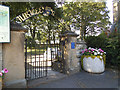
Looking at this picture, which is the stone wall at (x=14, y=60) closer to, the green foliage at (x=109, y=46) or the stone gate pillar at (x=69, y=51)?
the stone gate pillar at (x=69, y=51)

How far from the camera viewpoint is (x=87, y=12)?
8.74 metres

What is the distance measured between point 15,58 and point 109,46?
527cm

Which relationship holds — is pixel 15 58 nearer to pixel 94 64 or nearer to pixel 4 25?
pixel 4 25

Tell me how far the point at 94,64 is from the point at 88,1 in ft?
23.2

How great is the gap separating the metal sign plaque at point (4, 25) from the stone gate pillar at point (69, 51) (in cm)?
247

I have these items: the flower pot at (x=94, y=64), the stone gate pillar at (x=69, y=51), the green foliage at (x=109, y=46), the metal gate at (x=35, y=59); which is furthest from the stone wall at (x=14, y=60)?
the green foliage at (x=109, y=46)

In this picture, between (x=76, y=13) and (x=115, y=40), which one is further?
(x=76, y=13)

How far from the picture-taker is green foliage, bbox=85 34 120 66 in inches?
216

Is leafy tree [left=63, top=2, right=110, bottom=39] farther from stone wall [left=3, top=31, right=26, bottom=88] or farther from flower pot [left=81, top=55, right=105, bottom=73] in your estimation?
stone wall [left=3, top=31, right=26, bottom=88]

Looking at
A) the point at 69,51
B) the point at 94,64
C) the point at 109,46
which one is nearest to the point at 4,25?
the point at 69,51

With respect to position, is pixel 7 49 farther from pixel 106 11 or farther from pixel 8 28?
pixel 106 11

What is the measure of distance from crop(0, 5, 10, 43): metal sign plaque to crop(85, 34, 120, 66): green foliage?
525cm

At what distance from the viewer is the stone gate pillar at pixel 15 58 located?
9.12 ft

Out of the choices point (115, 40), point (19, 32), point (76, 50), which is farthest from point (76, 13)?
point (19, 32)
